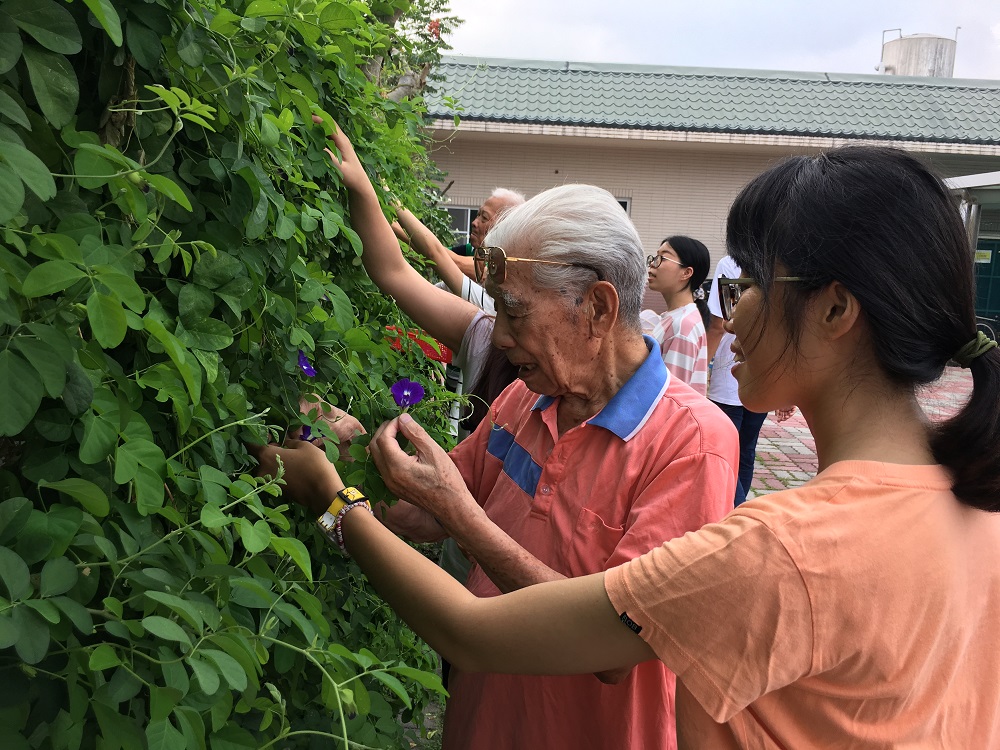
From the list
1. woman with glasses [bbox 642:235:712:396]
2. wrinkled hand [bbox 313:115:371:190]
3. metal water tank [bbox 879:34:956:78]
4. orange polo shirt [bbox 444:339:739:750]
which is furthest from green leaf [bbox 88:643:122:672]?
metal water tank [bbox 879:34:956:78]

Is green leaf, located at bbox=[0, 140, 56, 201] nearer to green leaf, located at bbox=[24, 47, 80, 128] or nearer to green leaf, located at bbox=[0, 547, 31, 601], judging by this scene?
green leaf, located at bbox=[24, 47, 80, 128]

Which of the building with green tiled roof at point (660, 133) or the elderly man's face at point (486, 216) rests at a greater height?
the elderly man's face at point (486, 216)

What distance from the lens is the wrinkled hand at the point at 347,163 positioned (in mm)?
2014

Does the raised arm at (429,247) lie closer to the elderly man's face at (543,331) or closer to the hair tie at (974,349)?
the elderly man's face at (543,331)

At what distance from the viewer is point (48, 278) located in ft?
2.85

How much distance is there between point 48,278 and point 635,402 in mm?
1274

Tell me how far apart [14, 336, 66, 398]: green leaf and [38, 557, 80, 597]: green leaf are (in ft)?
0.56

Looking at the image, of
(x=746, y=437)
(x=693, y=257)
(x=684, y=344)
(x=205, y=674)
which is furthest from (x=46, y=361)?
(x=746, y=437)

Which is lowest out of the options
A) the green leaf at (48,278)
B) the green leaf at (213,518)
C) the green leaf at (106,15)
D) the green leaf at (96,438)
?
the green leaf at (213,518)

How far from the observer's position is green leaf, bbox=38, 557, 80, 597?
876 millimetres

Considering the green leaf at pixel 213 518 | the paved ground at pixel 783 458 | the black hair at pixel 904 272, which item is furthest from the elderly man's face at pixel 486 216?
the green leaf at pixel 213 518

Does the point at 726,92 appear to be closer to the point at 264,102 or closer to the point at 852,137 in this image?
the point at 852,137

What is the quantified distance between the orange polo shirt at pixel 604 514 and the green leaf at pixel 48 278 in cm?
112

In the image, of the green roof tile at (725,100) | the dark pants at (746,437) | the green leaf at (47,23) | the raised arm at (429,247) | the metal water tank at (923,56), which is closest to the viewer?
→ the green leaf at (47,23)
